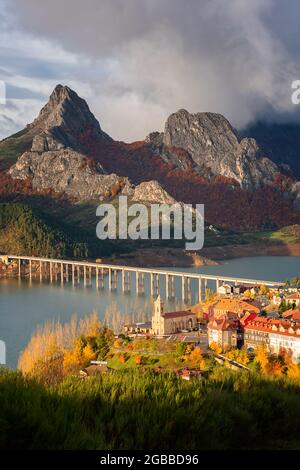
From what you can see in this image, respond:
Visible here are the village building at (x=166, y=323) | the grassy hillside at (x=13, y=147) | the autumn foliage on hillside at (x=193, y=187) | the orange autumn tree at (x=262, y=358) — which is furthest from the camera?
the grassy hillside at (x=13, y=147)

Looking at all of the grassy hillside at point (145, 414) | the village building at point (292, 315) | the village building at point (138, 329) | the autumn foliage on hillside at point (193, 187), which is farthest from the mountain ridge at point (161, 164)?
the grassy hillside at point (145, 414)

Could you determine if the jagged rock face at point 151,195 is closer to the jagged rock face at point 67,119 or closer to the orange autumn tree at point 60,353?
the jagged rock face at point 67,119

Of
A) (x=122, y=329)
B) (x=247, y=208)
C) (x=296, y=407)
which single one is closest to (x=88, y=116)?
(x=247, y=208)

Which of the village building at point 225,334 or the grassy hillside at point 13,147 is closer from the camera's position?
the village building at point 225,334

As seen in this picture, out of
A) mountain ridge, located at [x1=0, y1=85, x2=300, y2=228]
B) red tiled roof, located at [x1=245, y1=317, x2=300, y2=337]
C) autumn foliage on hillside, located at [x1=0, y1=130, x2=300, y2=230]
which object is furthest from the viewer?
autumn foliage on hillside, located at [x1=0, y1=130, x2=300, y2=230]

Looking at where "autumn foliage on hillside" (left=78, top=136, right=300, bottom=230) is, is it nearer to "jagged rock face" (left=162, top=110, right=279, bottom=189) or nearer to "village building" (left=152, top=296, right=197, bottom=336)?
"jagged rock face" (left=162, top=110, right=279, bottom=189)

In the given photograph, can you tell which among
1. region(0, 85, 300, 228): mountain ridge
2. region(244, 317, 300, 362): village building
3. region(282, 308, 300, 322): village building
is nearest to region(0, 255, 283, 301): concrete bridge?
region(282, 308, 300, 322): village building
